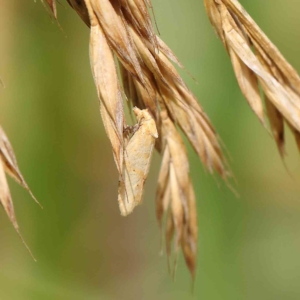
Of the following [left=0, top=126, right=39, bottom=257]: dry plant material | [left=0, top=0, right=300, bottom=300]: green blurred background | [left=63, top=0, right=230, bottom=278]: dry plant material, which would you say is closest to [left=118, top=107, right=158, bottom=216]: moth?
[left=63, top=0, right=230, bottom=278]: dry plant material

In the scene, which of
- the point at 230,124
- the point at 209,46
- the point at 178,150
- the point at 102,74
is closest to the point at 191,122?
the point at 178,150

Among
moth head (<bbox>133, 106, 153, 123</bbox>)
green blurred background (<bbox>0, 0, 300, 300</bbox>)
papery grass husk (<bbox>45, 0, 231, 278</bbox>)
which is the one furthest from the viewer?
green blurred background (<bbox>0, 0, 300, 300</bbox>)

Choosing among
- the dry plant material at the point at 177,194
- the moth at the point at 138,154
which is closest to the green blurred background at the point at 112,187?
the dry plant material at the point at 177,194

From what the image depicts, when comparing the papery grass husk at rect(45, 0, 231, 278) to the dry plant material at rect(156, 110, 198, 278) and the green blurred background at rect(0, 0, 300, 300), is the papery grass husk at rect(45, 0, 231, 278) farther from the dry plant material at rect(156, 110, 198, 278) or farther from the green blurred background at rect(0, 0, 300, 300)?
the green blurred background at rect(0, 0, 300, 300)

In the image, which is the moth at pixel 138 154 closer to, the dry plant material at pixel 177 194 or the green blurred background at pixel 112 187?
the dry plant material at pixel 177 194

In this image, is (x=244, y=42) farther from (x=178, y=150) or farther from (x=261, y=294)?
(x=261, y=294)

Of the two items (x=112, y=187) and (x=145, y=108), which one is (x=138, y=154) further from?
(x=112, y=187)

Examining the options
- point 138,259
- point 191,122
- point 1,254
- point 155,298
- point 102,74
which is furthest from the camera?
point 138,259
